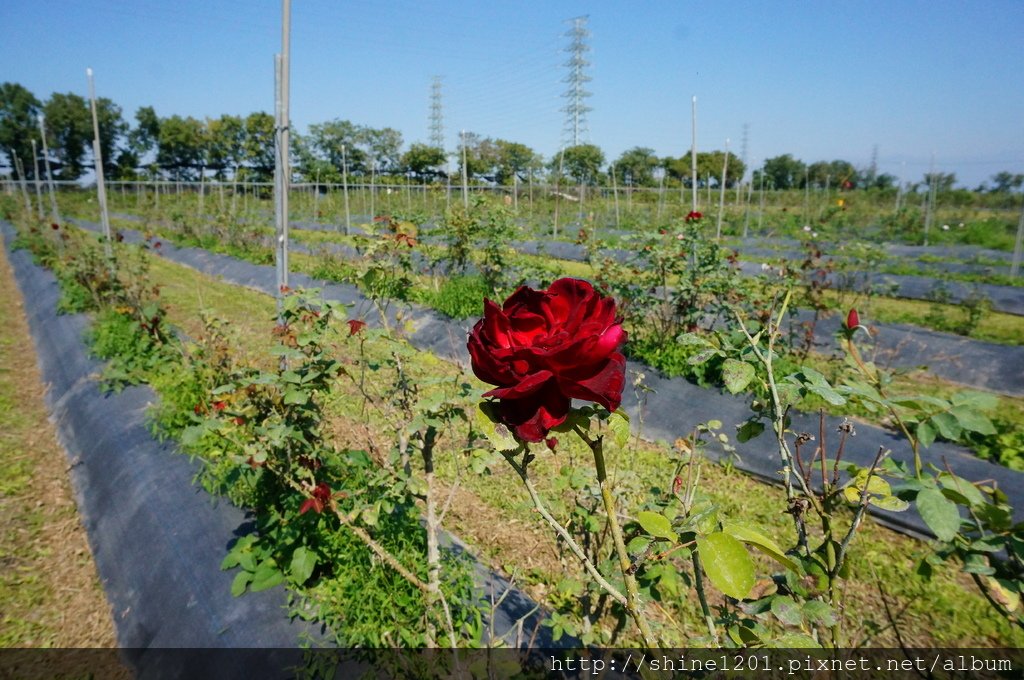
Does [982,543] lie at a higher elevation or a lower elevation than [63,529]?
higher

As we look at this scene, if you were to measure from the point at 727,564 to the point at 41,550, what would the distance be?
419cm

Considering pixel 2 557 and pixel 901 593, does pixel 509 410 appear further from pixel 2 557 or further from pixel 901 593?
pixel 2 557

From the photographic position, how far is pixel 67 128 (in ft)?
143

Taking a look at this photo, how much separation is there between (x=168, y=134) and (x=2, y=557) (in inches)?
1877

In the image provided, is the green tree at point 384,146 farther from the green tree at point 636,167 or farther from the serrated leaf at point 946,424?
the serrated leaf at point 946,424

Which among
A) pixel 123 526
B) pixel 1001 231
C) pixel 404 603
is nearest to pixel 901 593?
pixel 404 603

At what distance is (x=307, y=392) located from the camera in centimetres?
210

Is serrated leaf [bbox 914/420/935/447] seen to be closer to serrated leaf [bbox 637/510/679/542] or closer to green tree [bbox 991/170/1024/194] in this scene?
serrated leaf [bbox 637/510/679/542]

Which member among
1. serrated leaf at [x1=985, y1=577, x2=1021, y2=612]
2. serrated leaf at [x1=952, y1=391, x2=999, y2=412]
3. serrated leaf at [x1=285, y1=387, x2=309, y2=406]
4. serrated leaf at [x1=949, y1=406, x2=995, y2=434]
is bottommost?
serrated leaf at [x1=285, y1=387, x2=309, y2=406]

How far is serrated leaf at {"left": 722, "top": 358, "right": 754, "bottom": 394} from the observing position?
2.90ft

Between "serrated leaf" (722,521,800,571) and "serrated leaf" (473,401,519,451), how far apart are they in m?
0.32

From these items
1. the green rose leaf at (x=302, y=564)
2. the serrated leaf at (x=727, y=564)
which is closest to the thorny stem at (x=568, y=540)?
the serrated leaf at (x=727, y=564)

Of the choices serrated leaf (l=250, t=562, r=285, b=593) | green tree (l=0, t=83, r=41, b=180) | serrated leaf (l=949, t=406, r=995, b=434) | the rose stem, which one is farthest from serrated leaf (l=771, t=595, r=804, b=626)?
green tree (l=0, t=83, r=41, b=180)

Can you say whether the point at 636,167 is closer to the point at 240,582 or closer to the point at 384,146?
the point at 384,146
